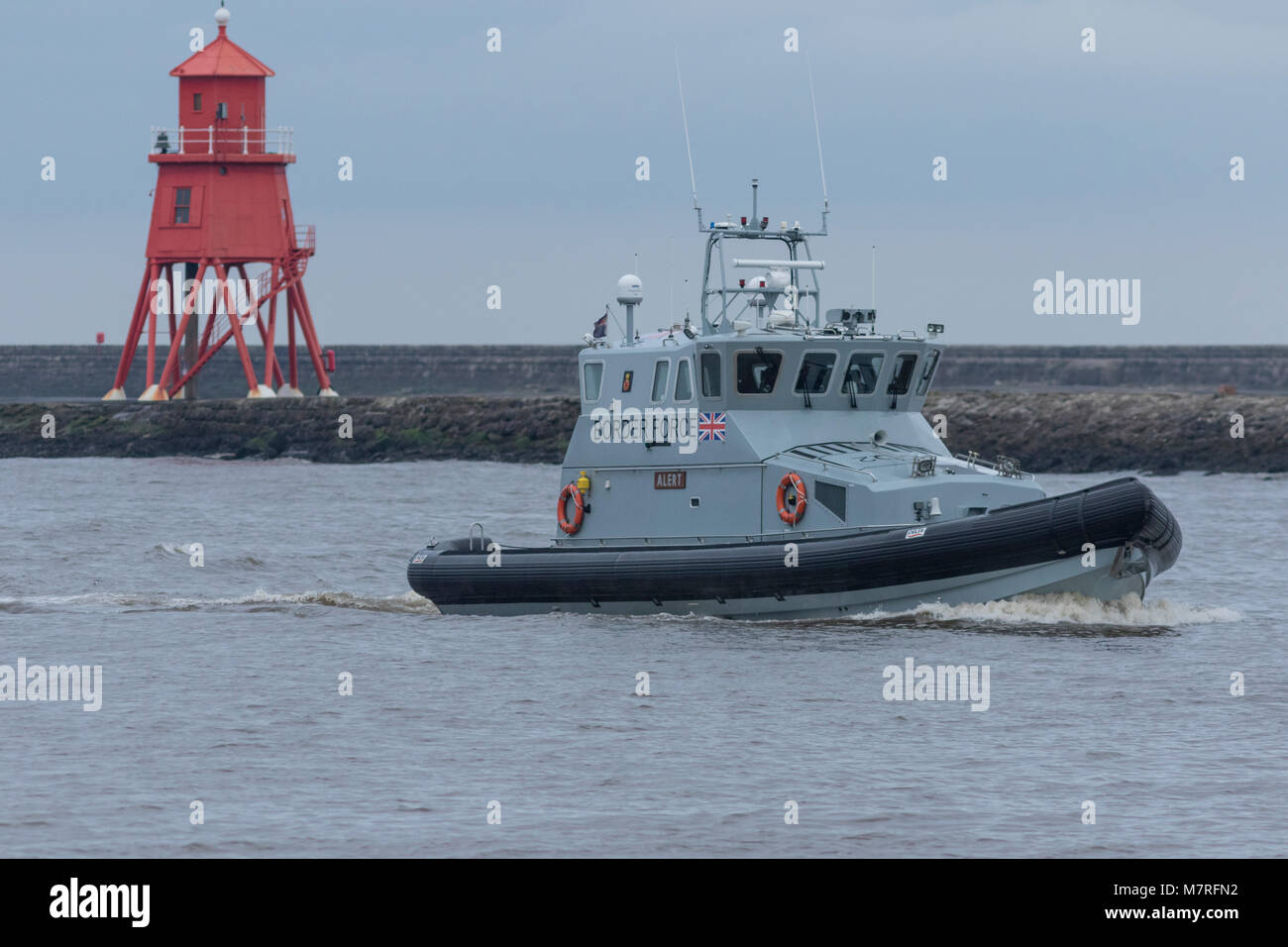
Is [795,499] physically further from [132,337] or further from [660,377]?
[132,337]

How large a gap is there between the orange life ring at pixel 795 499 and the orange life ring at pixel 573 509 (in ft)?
8.08

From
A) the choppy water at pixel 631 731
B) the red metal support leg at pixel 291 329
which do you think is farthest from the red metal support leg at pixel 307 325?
the choppy water at pixel 631 731

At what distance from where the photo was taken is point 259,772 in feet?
41.5

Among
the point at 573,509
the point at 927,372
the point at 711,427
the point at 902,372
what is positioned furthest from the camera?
the point at 573,509

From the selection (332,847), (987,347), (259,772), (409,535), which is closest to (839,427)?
A: (259,772)

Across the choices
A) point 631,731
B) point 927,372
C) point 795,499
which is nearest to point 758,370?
point 795,499

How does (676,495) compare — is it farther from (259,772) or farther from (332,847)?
(332,847)

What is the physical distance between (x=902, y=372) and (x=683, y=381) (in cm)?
A: 217

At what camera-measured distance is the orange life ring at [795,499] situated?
17.6 m

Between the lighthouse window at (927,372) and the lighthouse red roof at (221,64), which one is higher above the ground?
the lighthouse red roof at (221,64)

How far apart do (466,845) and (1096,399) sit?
37.4 metres

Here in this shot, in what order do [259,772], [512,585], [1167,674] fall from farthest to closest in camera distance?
1. [512,585]
2. [1167,674]
3. [259,772]

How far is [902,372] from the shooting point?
62.5 feet

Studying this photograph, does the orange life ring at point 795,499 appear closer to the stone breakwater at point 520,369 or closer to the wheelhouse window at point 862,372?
the wheelhouse window at point 862,372
